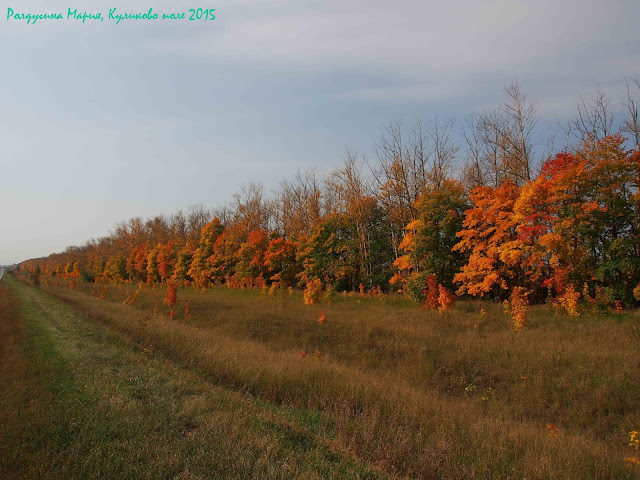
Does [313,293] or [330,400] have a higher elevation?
[313,293]

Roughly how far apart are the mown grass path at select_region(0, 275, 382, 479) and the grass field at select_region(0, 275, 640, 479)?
0.09 ft

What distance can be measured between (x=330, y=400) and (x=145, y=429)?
4.00 meters

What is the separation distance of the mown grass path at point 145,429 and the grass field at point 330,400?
3 cm

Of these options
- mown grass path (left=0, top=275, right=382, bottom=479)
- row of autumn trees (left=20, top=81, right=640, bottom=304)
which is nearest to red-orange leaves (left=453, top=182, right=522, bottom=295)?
row of autumn trees (left=20, top=81, right=640, bottom=304)

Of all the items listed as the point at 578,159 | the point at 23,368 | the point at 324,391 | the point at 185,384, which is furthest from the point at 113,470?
the point at 578,159

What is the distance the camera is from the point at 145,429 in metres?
5.61

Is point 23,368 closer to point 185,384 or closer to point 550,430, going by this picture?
point 185,384

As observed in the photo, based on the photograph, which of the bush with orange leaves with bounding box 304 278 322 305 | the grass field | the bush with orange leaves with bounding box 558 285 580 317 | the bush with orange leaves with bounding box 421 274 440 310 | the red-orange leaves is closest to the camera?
the grass field

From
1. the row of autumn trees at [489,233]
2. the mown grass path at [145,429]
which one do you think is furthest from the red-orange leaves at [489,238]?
the mown grass path at [145,429]

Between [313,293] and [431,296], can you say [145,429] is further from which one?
[313,293]

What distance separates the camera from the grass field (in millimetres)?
5020

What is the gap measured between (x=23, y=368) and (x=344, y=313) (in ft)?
48.3

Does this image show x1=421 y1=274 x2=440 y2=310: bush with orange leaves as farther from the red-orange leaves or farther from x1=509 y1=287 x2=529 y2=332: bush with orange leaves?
x1=509 y1=287 x2=529 y2=332: bush with orange leaves

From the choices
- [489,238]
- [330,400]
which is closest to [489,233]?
[489,238]
